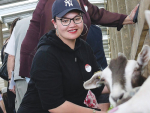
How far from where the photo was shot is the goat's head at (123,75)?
1554 mm

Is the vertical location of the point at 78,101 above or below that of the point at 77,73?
below

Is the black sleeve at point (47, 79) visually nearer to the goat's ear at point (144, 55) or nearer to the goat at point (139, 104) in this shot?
the goat's ear at point (144, 55)

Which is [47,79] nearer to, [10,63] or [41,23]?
[41,23]

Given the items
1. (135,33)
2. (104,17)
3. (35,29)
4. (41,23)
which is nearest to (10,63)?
(35,29)

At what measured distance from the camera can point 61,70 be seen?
80.9 inches

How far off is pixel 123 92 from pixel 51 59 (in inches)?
27.7

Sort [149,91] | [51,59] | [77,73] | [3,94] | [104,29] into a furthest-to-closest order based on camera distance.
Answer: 1. [104,29]
2. [3,94]
3. [77,73]
4. [51,59]
5. [149,91]

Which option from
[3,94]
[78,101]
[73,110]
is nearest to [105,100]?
[78,101]

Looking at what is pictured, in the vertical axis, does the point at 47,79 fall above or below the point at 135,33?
below

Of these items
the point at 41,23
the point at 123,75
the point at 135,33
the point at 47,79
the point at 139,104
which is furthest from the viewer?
the point at 135,33

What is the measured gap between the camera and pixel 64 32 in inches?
81.2

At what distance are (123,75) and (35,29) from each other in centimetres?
127

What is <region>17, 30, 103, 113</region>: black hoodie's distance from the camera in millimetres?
1963

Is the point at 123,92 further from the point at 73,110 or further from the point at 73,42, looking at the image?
the point at 73,42
